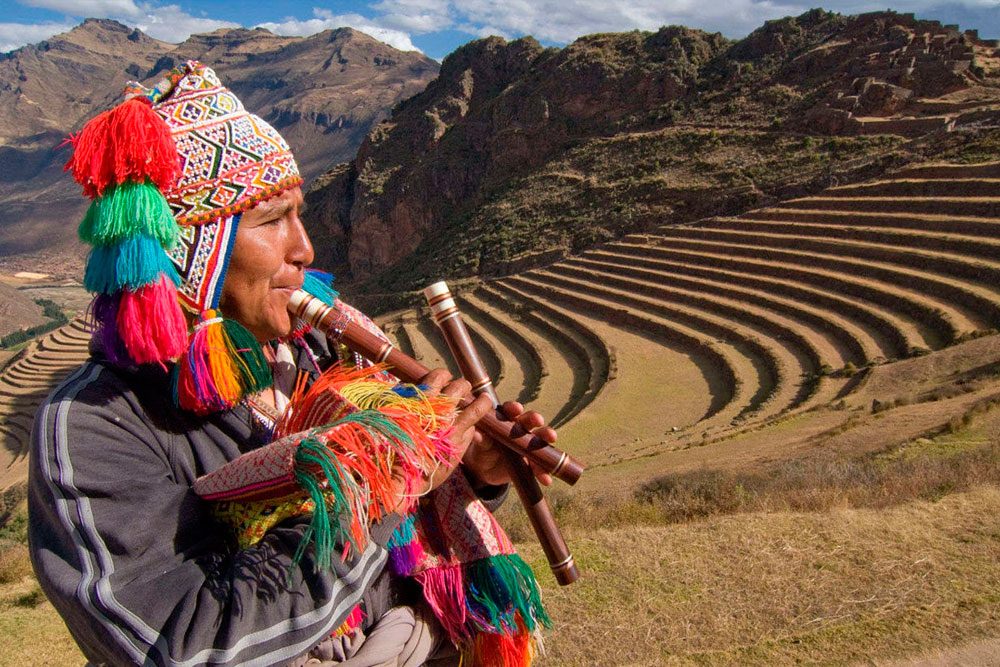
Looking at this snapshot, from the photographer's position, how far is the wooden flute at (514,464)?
5.80 ft

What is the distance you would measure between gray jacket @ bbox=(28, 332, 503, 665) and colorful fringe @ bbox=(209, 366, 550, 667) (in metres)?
0.07

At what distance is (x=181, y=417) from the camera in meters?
1.43

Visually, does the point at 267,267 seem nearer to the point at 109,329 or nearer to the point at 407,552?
the point at 109,329

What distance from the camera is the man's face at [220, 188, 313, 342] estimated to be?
1.49 metres

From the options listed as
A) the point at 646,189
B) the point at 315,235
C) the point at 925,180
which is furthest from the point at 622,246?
the point at 315,235

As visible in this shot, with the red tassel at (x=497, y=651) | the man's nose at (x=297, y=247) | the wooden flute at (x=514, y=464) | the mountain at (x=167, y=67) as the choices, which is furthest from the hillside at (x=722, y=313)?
the mountain at (x=167, y=67)

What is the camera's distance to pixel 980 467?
5.68 metres

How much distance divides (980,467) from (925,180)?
17.3m

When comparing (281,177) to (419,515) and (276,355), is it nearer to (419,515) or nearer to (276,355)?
(276,355)

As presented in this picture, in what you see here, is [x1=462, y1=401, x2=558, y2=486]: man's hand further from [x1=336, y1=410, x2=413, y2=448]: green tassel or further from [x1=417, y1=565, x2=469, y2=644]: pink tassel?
[x1=336, y1=410, x2=413, y2=448]: green tassel

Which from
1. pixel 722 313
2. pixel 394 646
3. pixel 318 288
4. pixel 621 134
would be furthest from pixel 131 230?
pixel 621 134

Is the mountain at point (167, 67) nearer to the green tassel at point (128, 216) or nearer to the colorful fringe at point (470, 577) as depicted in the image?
the green tassel at point (128, 216)

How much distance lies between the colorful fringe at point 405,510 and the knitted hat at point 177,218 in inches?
8.7

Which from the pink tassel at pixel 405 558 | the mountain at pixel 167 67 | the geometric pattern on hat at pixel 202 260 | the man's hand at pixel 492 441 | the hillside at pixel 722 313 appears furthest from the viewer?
the mountain at pixel 167 67
